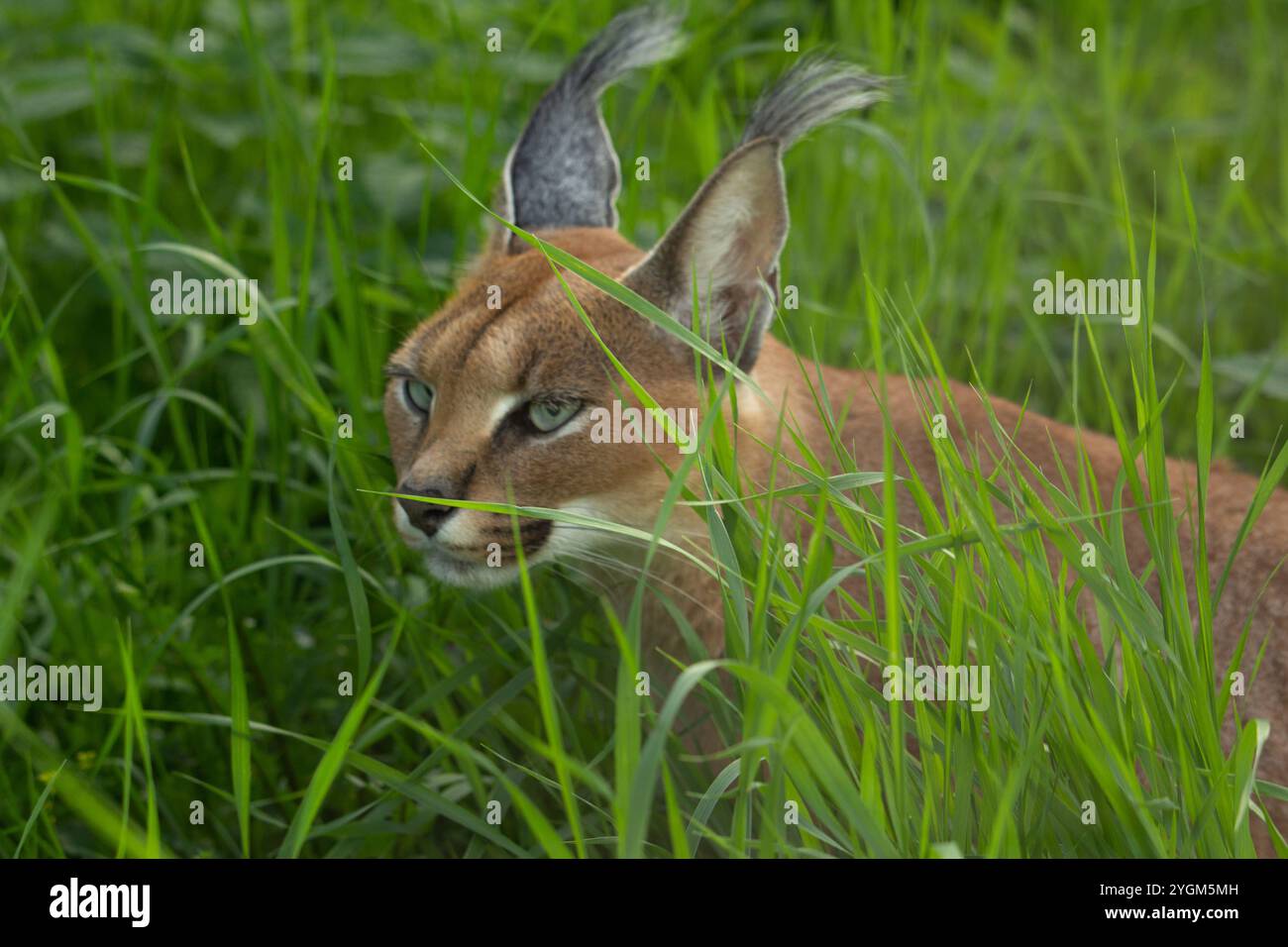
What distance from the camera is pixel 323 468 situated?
4.21 meters

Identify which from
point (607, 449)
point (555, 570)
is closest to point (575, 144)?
point (607, 449)

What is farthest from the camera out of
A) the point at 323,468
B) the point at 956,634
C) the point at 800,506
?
the point at 323,468

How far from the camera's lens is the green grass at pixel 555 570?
2.70 meters

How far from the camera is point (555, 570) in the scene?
368 cm

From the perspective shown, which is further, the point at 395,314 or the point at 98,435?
the point at 395,314

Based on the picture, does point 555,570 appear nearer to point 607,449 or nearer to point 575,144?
point 607,449

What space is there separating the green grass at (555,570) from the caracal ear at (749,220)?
1.07 feet

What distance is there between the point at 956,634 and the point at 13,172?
4454 millimetres

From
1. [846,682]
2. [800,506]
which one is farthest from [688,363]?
[846,682]

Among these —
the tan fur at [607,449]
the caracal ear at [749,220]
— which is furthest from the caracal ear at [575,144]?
Result: the caracal ear at [749,220]

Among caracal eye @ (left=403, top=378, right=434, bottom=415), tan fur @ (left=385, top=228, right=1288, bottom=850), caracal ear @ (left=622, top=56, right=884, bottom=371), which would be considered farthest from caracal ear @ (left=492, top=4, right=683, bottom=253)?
caracal ear @ (left=622, top=56, right=884, bottom=371)

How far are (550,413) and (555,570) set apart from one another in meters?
0.42

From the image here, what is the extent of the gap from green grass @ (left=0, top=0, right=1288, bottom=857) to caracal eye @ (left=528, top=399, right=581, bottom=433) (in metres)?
0.47
